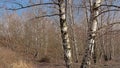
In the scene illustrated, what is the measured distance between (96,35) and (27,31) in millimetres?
33627

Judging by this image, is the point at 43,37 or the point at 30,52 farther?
the point at 43,37

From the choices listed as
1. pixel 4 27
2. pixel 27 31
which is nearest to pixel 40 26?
pixel 27 31

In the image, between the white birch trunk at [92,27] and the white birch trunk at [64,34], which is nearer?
the white birch trunk at [92,27]

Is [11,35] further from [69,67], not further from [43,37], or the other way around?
[69,67]

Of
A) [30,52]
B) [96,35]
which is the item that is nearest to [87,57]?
[96,35]

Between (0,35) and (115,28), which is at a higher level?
(115,28)

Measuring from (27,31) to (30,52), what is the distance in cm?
339

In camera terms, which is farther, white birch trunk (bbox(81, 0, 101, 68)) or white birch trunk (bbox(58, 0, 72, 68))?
white birch trunk (bbox(58, 0, 72, 68))

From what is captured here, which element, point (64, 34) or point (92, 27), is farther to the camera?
point (64, 34)

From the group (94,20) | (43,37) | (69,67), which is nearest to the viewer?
(94,20)

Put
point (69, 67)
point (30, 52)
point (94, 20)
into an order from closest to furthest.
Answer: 1. point (94, 20)
2. point (69, 67)
3. point (30, 52)

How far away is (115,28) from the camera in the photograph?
880cm

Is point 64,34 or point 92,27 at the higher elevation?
point 92,27

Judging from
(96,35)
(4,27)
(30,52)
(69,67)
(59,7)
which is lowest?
(30,52)
